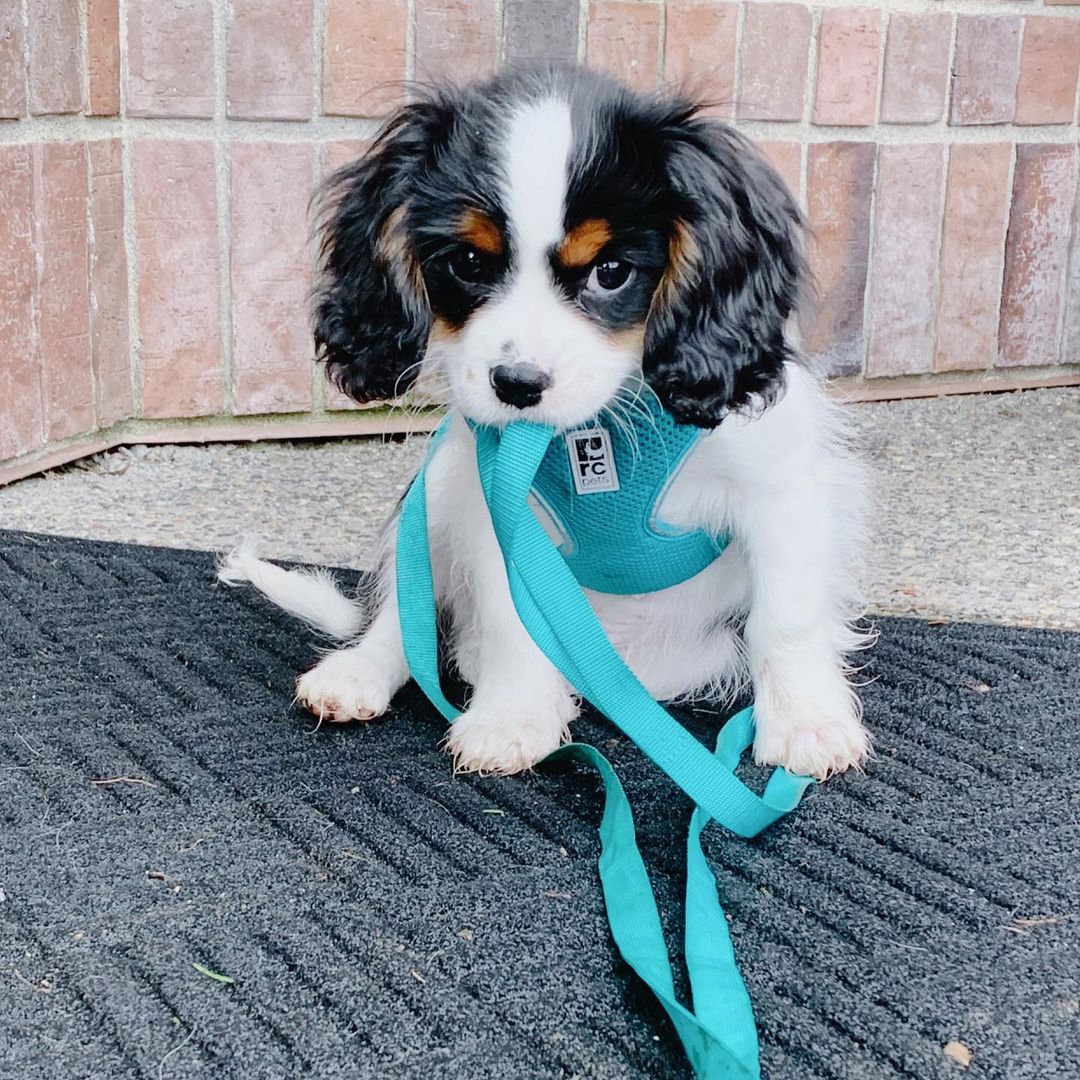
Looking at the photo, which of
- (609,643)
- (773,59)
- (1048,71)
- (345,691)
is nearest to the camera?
(609,643)

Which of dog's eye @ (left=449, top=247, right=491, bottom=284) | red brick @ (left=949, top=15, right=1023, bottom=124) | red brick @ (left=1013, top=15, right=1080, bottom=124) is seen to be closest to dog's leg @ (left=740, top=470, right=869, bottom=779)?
dog's eye @ (left=449, top=247, right=491, bottom=284)

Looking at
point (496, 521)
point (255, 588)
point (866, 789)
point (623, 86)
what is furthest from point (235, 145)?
point (866, 789)

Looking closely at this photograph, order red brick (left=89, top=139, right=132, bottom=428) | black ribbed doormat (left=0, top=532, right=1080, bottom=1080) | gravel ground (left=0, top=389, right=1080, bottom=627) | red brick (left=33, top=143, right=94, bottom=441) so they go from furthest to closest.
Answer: red brick (left=89, top=139, right=132, bottom=428)
red brick (left=33, top=143, right=94, bottom=441)
gravel ground (left=0, top=389, right=1080, bottom=627)
black ribbed doormat (left=0, top=532, right=1080, bottom=1080)

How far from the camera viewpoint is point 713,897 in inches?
50.1

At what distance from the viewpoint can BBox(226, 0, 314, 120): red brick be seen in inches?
99.8

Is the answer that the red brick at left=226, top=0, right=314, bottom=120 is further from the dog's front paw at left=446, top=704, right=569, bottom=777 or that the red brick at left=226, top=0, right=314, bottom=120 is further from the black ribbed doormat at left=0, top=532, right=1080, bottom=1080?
the dog's front paw at left=446, top=704, right=569, bottom=777

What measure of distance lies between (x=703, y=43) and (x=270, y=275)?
100 cm

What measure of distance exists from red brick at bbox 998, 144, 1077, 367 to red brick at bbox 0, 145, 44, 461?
211 centimetres

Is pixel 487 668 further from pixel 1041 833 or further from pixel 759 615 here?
pixel 1041 833

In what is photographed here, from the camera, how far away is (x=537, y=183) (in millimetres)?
1399

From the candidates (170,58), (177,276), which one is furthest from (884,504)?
(170,58)

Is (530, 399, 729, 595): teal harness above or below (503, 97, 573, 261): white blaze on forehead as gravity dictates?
below

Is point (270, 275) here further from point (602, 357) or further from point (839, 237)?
point (602, 357)

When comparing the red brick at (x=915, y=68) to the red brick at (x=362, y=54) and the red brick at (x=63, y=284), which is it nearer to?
the red brick at (x=362, y=54)
